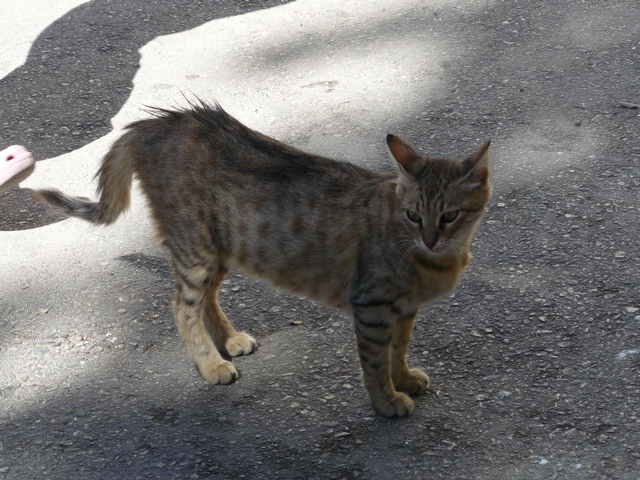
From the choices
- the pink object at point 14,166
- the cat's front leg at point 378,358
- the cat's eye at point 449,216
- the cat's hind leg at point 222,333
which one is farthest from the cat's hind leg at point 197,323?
the pink object at point 14,166

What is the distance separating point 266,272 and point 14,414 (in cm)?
127

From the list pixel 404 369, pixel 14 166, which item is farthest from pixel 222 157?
pixel 14 166

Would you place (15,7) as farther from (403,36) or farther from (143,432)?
(143,432)

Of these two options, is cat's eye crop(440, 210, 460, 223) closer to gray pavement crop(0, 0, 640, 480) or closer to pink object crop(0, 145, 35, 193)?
gray pavement crop(0, 0, 640, 480)

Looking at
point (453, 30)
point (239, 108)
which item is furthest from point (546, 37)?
point (239, 108)

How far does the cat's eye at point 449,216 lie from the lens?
3068 millimetres

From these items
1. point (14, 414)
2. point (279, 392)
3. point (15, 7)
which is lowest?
point (279, 392)

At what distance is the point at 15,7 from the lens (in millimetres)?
7215

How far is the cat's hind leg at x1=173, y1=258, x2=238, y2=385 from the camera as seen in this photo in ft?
11.4

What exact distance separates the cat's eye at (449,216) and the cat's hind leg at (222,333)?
1163 mm

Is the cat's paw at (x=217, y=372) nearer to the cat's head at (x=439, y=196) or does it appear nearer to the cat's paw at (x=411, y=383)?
the cat's paw at (x=411, y=383)

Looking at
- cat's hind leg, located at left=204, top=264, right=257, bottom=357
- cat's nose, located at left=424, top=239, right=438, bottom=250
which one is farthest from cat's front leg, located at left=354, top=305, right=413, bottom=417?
cat's hind leg, located at left=204, top=264, right=257, bottom=357

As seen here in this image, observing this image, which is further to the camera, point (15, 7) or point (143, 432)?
point (15, 7)

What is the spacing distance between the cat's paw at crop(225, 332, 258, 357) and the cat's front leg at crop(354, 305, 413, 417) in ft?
2.29
